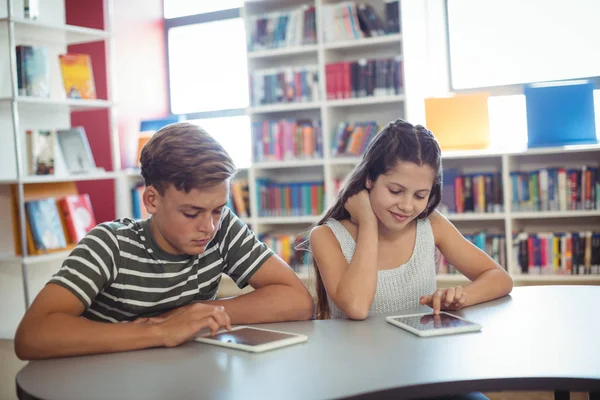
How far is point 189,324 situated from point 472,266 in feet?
2.89

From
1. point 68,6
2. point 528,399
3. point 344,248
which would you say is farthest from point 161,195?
point 68,6

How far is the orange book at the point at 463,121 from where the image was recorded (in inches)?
155

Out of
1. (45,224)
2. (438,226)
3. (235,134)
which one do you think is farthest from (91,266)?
(235,134)

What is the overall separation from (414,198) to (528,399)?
1528mm

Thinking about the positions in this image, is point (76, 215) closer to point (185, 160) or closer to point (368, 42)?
point (368, 42)

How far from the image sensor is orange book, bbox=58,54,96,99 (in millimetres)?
3600

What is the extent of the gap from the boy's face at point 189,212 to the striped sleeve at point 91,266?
0.12 metres

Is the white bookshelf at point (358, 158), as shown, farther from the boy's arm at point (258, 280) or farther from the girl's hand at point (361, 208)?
the boy's arm at point (258, 280)

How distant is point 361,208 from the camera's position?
6.28ft

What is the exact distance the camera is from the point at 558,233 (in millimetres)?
3750

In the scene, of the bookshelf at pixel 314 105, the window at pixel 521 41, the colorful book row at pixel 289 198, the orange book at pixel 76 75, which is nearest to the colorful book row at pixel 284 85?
the bookshelf at pixel 314 105

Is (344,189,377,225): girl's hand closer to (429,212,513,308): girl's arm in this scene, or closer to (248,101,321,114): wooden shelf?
(429,212,513,308): girl's arm

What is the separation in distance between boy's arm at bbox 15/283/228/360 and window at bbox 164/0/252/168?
361cm

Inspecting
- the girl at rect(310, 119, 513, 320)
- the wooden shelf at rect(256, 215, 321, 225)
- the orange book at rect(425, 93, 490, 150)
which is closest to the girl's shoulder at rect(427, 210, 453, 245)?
the girl at rect(310, 119, 513, 320)
